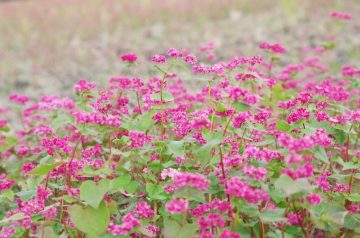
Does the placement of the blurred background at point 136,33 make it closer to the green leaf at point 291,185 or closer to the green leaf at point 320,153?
the green leaf at point 320,153

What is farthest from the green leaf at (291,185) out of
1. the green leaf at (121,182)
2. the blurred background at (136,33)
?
the blurred background at (136,33)

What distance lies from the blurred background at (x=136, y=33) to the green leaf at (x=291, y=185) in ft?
14.7

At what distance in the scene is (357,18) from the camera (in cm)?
836

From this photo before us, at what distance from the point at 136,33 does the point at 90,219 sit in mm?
7330

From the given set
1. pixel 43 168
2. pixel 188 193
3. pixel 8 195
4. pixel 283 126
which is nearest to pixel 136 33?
pixel 8 195

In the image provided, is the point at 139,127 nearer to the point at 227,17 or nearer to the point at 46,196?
the point at 46,196

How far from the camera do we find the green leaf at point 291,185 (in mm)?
1810

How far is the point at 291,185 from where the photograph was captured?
1830 millimetres

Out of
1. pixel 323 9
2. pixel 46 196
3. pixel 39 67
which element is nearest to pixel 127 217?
pixel 46 196

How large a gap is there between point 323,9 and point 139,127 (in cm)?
739

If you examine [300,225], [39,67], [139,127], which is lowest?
[39,67]

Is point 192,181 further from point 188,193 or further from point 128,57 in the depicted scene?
point 128,57

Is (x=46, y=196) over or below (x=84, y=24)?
over

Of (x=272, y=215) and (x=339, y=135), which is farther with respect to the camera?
(x=339, y=135)
